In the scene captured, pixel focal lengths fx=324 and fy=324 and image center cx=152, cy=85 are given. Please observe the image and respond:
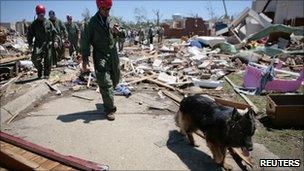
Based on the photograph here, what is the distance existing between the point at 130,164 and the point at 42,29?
21.6ft

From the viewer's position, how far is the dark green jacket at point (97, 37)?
649 cm

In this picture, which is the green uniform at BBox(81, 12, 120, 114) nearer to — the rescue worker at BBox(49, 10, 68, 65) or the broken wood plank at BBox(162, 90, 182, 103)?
the broken wood plank at BBox(162, 90, 182, 103)

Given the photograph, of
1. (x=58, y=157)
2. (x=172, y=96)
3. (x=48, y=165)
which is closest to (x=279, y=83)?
(x=172, y=96)

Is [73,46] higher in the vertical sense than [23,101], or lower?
higher

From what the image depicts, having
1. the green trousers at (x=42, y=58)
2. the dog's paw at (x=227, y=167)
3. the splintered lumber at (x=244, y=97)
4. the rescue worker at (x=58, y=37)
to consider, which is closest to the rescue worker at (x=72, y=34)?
the rescue worker at (x=58, y=37)

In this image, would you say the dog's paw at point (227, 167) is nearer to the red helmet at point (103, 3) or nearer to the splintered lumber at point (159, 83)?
the red helmet at point (103, 3)

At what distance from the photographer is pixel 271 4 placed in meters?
35.4

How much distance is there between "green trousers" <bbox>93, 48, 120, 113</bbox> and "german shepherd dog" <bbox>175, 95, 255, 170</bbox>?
5.02ft

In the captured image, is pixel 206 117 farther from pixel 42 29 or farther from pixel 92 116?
pixel 42 29

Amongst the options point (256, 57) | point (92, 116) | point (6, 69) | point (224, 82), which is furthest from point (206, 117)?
point (256, 57)

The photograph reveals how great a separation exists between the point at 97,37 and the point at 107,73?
75 centimetres

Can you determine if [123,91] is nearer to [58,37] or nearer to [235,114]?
[58,37]

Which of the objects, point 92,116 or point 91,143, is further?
point 92,116

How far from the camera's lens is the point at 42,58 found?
1020 cm
